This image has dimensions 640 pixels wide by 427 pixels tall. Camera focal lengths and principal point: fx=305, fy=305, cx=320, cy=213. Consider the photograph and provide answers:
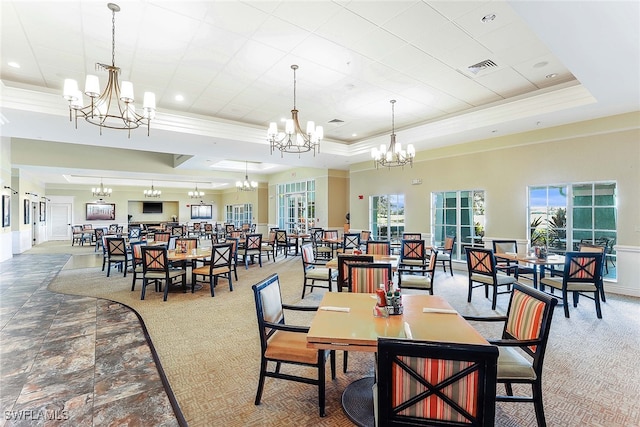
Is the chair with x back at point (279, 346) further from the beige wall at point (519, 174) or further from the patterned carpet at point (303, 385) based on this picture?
the beige wall at point (519, 174)

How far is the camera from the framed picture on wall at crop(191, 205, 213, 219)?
21.3 metres

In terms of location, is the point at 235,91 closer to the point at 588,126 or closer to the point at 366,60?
the point at 366,60

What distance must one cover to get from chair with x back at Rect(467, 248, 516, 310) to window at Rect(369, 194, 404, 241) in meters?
4.30

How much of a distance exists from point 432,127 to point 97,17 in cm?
624

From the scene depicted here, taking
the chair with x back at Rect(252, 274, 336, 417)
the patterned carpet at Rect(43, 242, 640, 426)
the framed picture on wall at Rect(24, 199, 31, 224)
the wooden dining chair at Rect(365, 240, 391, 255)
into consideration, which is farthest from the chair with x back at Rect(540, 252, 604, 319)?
the framed picture on wall at Rect(24, 199, 31, 224)

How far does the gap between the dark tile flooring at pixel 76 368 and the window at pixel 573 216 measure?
24.1 feet

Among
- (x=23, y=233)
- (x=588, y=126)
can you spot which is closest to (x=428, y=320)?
(x=588, y=126)

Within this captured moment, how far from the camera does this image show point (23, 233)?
37.2 feet

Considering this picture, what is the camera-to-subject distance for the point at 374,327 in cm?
205

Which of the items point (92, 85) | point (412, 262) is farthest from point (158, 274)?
point (412, 262)

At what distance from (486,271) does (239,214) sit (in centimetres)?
1596

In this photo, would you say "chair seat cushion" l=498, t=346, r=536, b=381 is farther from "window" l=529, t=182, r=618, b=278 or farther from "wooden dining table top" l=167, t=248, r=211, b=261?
"window" l=529, t=182, r=618, b=278

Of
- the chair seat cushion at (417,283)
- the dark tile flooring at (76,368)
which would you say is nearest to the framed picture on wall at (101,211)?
the dark tile flooring at (76,368)

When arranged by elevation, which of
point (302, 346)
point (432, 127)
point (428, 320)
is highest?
point (432, 127)
